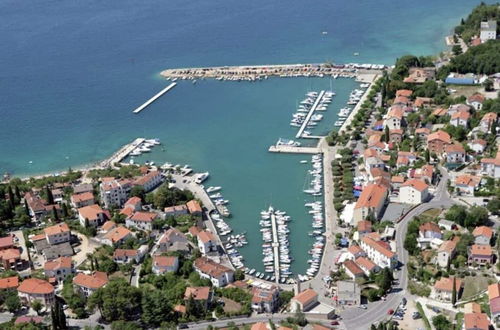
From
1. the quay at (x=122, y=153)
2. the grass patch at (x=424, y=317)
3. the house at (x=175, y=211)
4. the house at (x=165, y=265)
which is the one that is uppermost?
the quay at (x=122, y=153)

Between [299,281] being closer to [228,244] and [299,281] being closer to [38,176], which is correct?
[228,244]

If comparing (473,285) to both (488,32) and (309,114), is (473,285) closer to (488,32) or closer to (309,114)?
(309,114)

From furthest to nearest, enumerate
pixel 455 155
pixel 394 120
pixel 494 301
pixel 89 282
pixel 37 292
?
pixel 394 120 → pixel 455 155 → pixel 89 282 → pixel 37 292 → pixel 494 301

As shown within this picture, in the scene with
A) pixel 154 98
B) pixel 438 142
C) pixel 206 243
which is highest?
pixel 154 98

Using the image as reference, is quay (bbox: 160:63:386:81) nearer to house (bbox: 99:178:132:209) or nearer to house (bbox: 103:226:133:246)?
house (bbox: 99:178:132:209)

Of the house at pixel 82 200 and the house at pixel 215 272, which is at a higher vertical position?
the house at pixel 82 200

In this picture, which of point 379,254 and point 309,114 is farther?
point 309,114

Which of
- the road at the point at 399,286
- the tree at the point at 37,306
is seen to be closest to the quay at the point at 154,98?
the road at the point at 399,286

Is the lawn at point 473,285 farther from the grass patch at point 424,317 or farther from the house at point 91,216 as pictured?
the house at point 91,216

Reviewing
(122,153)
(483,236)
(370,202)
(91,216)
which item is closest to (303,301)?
(370,202)
